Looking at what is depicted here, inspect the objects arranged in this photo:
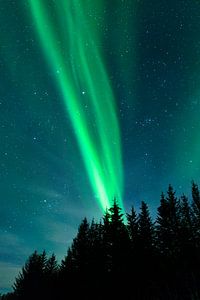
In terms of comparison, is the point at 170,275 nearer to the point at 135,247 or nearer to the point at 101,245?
the point at 135,247

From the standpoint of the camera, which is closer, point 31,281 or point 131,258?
point 131,258

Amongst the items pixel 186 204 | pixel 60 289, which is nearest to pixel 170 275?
pixel 60 289

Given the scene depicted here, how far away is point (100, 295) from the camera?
2414 cm

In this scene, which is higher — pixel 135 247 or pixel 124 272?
pixel 135 247

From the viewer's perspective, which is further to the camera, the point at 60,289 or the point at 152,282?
the point at 60,289

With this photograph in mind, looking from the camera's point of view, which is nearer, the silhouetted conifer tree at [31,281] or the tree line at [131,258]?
the tree line at [131,258]

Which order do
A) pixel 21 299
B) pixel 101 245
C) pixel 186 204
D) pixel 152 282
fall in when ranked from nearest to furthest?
pixel 152 282, pixel 101 245, pixel 21 299, pixel 186 204

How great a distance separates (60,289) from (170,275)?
44.6ft

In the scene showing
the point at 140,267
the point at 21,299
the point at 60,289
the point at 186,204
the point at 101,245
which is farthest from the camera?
the point at 186,204

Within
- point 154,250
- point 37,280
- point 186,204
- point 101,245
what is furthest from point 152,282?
point 186,204

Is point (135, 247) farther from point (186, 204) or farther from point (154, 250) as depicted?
point (186, 204)

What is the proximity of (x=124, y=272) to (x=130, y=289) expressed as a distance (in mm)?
1394

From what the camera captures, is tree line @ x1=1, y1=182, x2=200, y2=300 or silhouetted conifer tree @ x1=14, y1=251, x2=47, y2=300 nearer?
tree line @ x1=1, y1=182, x2=200, y2=300

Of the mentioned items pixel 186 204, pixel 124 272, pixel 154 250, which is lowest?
pixel 124 272
